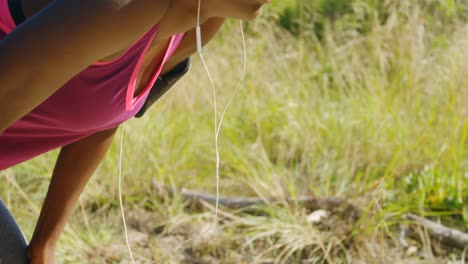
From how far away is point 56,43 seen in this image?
115cm

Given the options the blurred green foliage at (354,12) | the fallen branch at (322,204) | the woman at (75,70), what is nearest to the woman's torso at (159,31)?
the woman at (75,70)

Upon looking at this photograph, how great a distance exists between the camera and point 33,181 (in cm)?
366

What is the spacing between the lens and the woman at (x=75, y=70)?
115cm

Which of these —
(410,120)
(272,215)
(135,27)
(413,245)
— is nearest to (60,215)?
(135,27)

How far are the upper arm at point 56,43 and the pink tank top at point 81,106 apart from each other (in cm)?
18

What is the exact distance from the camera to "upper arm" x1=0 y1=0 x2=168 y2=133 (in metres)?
1.14

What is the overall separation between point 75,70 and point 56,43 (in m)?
0.07

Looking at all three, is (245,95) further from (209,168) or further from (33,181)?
(33,181)

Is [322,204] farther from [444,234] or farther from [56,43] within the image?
[56,43]

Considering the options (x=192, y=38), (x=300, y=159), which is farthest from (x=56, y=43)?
(x=300, y=159)

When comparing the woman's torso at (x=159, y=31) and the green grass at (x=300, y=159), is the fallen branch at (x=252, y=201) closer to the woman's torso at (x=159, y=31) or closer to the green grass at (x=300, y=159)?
the green grass at (x=300, y=159)

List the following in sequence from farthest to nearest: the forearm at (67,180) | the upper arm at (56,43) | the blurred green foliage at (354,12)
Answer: the blurred green foliage at (354,12), the forearm at (67,180), the upper arm at (56,43)

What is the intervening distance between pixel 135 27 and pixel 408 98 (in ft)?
9.27

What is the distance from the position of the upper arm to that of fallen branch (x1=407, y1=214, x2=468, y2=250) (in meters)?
2.08
